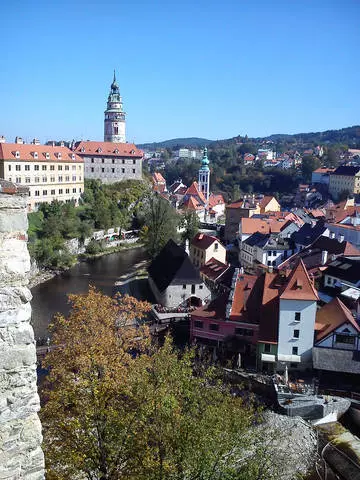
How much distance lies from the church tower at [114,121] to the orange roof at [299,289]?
5267cm

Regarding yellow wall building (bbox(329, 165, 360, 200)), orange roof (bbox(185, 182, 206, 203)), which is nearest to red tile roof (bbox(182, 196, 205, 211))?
orange roof (bbox(185, 182, 206, 203))

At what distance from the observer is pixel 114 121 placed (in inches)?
2530

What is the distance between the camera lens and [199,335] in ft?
58.3

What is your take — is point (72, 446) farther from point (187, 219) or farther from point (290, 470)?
point (187, 219)

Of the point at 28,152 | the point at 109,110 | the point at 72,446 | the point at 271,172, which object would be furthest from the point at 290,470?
the point at 271,172

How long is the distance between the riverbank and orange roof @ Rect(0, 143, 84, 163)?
10.3 m

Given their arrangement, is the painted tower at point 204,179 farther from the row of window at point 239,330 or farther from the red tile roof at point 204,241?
the row of window at point 239,330

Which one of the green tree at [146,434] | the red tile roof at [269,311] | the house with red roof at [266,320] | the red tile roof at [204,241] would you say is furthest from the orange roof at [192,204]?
the green tree at [146,434]

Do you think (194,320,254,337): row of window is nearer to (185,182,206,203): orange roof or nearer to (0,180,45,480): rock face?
(0,180,45,480): rock face

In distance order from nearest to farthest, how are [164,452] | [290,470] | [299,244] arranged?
[164,452]
[290,470]
[299,244]

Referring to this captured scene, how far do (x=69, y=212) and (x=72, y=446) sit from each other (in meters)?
34.4

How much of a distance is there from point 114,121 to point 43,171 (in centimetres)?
2705

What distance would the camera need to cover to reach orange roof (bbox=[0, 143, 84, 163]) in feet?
120

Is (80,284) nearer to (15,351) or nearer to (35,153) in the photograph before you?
(35,153)
